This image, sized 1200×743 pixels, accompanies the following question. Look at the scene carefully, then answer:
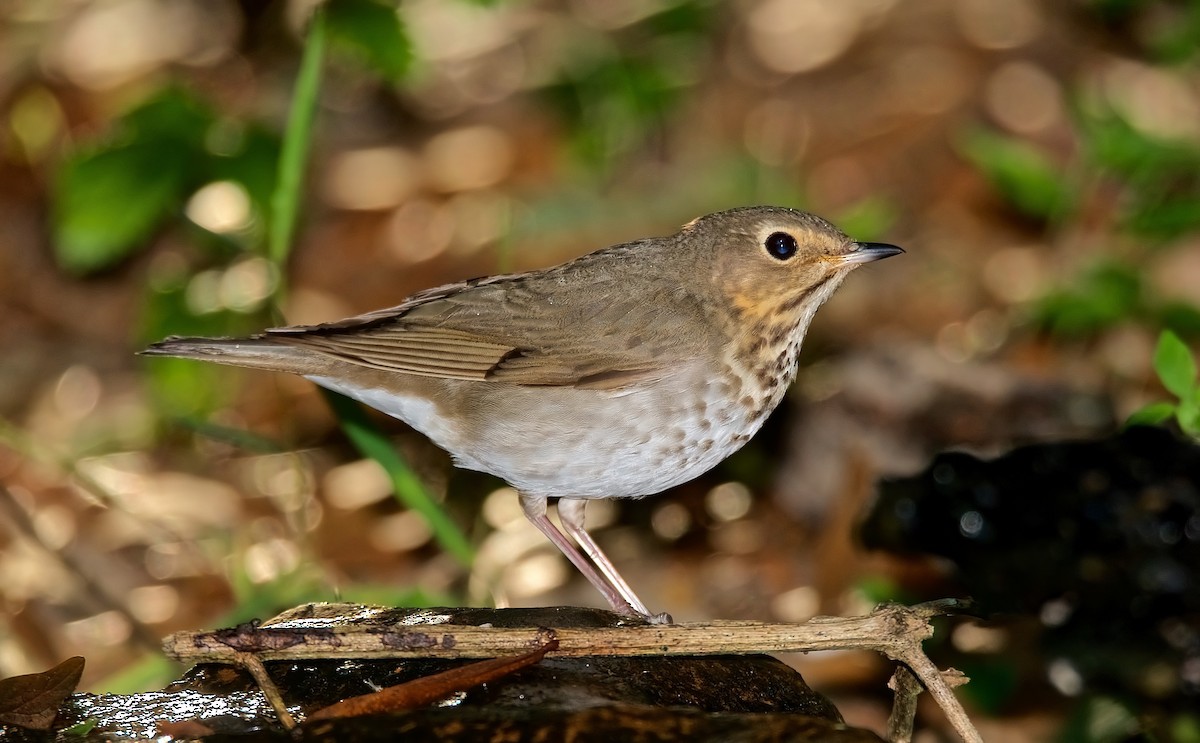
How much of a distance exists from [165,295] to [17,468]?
1.44m

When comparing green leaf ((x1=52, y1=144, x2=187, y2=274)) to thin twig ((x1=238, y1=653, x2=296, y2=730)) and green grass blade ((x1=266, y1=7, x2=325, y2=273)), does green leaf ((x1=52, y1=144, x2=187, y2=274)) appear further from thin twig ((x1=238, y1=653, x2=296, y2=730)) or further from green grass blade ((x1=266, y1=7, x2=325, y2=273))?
thin twig ((x1=238, y1=653, x2=296, y2=730))

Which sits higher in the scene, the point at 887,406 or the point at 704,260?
the point at 704,260

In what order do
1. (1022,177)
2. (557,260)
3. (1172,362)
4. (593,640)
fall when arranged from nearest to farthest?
(593,640) → (1172,362) → (1022,177) → (557,260)

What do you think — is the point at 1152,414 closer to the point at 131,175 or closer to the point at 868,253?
the point at 868,253

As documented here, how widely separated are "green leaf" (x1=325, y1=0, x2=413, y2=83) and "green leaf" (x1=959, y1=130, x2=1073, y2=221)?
2.84 m

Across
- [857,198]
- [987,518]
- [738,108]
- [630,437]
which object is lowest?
[987,518]

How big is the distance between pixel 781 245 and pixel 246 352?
1.60m

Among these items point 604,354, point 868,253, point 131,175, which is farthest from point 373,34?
point 868,253

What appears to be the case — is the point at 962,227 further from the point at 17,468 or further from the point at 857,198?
the point at 17,468

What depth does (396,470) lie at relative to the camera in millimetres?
4703

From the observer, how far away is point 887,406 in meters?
5.88

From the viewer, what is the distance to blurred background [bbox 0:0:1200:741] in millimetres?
5312

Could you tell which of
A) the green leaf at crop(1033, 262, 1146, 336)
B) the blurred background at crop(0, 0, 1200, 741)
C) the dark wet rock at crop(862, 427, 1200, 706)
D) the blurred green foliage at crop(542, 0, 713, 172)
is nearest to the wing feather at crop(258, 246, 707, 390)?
the blurred background at crop(0, 0, 1200, 741)

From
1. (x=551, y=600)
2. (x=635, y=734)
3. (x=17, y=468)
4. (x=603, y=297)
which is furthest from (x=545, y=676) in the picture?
(x=17, y=468)
